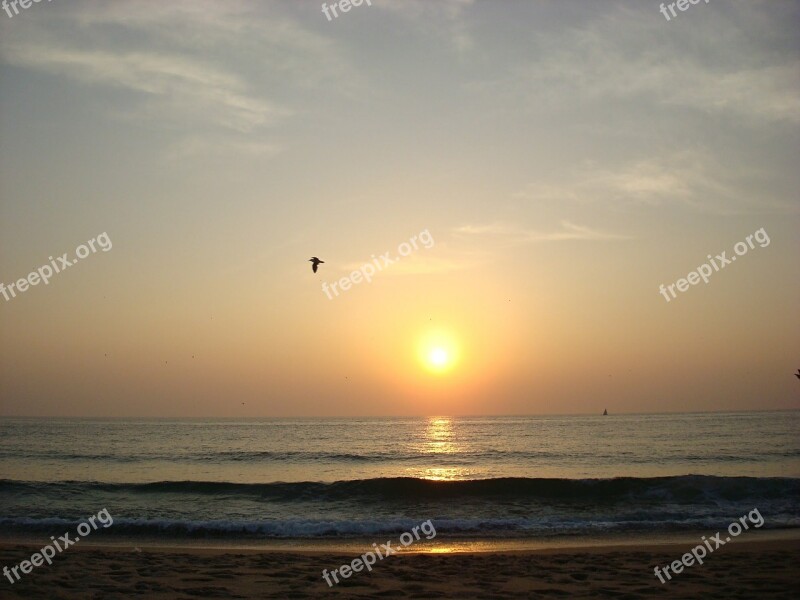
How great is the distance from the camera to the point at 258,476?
3072cm

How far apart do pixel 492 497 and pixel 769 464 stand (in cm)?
1814

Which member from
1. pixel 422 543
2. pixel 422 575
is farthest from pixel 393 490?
pixel 422 575

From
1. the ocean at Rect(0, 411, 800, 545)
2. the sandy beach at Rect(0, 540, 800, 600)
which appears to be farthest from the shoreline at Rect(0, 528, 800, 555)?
the sandy beach at Rect(0, 540, 800, 600)

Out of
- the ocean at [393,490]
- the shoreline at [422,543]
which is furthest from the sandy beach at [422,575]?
the ocean at [393,490]

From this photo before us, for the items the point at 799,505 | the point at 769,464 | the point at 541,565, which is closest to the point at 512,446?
the point at 769,464

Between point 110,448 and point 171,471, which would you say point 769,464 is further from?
point 110,448

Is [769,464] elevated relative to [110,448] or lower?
lower

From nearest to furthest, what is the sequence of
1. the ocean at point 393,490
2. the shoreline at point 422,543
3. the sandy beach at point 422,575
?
the sandy beach at point 422,575
the shoreline at point 422,543
the ocean at point 393,490

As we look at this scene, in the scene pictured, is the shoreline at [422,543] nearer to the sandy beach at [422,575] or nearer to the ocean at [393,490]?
the ocean at [393,490]

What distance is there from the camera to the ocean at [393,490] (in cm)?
1736

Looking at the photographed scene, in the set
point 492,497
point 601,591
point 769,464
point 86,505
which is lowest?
point 769,464

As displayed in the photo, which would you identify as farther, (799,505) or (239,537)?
(799,505)

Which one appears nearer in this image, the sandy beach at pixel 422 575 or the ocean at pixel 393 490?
the sandy beach at pixel 422 575

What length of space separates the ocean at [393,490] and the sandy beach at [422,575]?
A: 11.3ft
